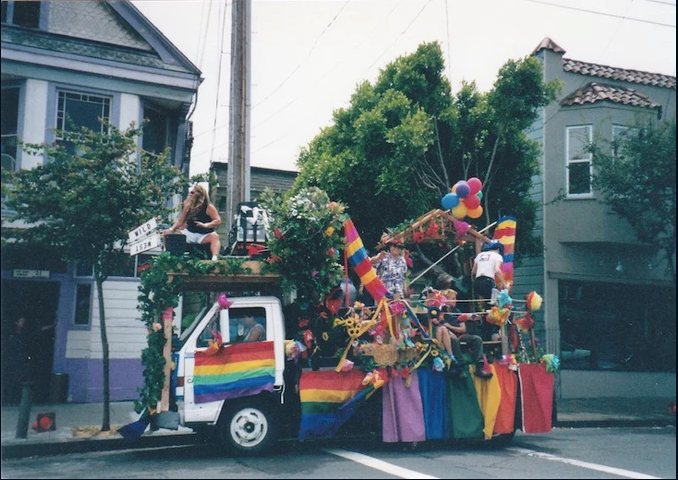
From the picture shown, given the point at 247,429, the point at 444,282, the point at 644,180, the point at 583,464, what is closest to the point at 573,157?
the point at 644,180

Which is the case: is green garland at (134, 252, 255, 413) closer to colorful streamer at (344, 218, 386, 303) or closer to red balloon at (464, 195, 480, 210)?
colorful streamer at (344, 218, 386, 303)

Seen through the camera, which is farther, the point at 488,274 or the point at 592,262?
the point at 592,262

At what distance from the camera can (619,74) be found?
58.4 ft

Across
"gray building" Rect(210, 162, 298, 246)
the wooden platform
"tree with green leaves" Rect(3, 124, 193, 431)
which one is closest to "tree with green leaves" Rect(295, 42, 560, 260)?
"tree with green leaves" Rect(3, 124, 193, 431)

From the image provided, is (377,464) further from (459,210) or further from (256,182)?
(256,182)

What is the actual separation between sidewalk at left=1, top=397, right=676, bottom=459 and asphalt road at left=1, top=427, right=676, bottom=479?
0.39 meters

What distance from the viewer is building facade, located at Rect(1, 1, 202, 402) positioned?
13.4 m

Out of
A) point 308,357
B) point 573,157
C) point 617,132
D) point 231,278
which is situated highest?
point 617,132

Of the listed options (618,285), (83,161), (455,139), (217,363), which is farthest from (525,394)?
(618,285)

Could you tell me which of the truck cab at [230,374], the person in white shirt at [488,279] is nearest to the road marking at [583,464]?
the person in white shirt at [488,279]

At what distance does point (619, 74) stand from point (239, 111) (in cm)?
1126

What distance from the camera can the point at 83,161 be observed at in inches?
404

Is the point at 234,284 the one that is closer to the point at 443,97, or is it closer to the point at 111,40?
the point at 443,97

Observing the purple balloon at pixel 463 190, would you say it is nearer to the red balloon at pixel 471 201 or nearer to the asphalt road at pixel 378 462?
the red balloon at pixel 471 201
